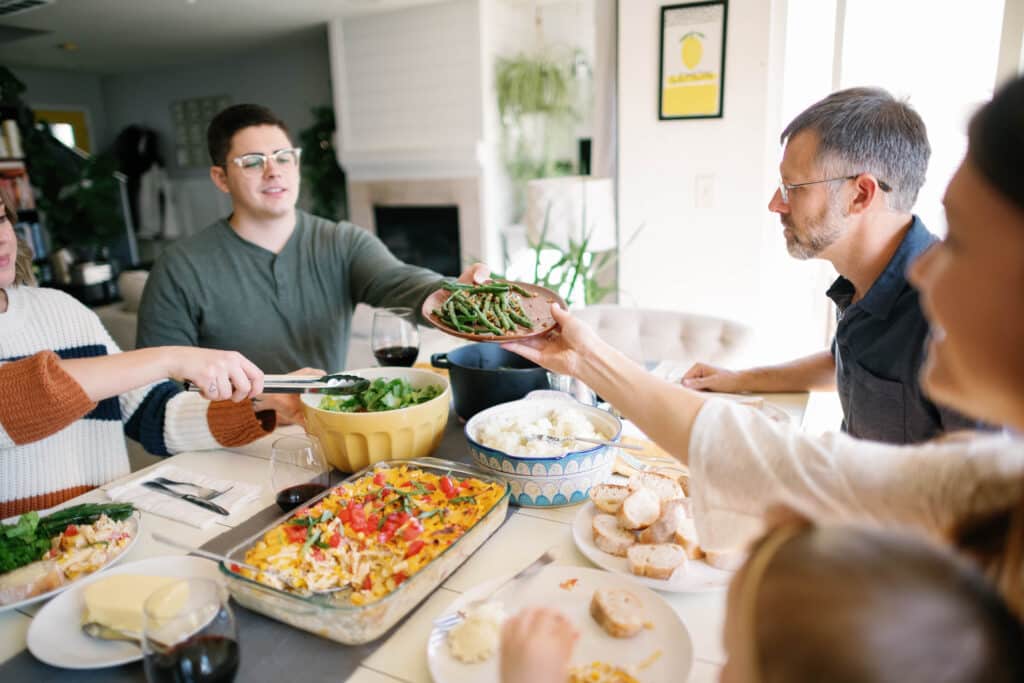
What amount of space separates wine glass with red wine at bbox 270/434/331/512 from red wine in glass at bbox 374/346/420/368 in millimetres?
528

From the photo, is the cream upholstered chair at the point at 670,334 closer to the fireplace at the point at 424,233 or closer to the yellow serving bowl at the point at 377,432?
the yellow serving bowl at the point at 377,432

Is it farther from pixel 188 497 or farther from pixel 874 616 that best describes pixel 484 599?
pixel 188 497

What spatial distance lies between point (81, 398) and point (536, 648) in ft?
3.43

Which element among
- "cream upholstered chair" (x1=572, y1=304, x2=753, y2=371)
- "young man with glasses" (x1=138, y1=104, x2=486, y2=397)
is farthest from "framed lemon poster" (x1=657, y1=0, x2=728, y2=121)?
"young man with glasses" (x1=138, y1=104, x2=486, y2=397)

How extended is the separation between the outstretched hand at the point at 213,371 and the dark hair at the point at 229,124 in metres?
1.17

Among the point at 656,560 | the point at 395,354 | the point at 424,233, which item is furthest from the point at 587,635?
the point at 424,233

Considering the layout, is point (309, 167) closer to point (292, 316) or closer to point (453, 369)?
point (292, 316)

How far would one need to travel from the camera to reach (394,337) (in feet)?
5.54

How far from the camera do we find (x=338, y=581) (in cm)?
91

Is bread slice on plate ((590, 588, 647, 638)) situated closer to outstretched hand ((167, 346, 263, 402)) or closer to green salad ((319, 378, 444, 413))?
green salad ((319, 378, 444, 413))

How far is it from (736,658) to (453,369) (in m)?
1.01

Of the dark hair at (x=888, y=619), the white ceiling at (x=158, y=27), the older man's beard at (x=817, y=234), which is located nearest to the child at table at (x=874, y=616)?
the dark hair at (x=888, y=619)

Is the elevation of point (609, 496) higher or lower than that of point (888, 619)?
lower

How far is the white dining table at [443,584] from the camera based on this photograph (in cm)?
82
